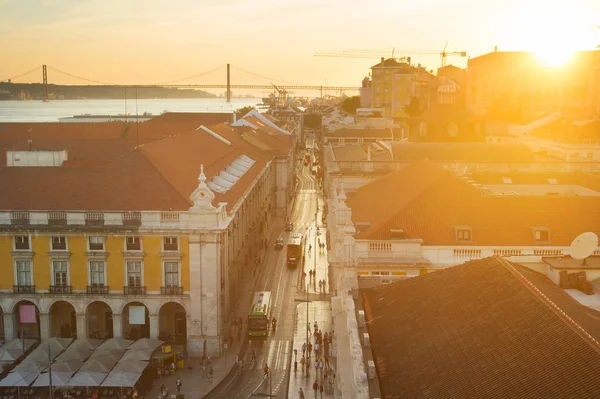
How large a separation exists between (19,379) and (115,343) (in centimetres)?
514

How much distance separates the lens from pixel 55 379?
33469 mm

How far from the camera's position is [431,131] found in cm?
6912

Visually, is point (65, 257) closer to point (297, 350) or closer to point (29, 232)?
point (29, 232)

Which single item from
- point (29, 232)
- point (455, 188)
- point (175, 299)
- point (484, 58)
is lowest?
point (175, 299)

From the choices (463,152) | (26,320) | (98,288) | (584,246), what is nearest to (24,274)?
(26,320)

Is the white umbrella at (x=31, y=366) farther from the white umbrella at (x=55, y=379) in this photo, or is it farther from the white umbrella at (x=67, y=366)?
the white umbrella at (x=55, y=379)

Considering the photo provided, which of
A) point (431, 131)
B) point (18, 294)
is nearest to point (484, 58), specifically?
point (431, 131)

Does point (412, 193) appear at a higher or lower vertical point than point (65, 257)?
higher

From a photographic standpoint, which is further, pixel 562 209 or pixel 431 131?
pixel 431 131

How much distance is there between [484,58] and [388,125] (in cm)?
1773

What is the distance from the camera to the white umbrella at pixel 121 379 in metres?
33.5

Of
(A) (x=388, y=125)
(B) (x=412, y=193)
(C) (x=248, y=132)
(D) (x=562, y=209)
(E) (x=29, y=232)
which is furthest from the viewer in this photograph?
(A) (x=388, y=125)

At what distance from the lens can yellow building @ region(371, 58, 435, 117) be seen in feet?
385

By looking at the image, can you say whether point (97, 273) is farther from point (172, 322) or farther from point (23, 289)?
point (172, 322)
